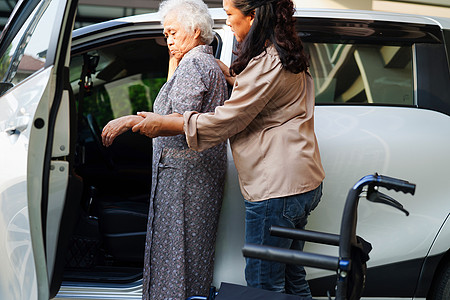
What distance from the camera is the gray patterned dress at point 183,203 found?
7.80 ft

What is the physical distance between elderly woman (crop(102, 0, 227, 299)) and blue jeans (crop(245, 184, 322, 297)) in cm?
32

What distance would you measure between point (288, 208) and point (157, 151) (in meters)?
0.68

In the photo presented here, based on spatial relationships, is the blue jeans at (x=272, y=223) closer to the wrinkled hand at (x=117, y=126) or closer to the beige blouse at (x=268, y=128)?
the beige blouse at (x=268, y=128)

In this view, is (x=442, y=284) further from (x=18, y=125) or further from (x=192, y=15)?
(x=18, y=125)

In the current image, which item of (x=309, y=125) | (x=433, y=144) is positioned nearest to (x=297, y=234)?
(x=309, y=125)

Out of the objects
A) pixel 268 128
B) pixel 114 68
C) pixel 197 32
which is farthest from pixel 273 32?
pixel 114 68

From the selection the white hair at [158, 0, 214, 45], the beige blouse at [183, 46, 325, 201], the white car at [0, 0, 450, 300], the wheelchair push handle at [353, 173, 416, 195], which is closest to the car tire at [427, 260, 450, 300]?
the white car at [0, 0, 450, 300]

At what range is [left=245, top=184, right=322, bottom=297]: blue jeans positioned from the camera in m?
2.07

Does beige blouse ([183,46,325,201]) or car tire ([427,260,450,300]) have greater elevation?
A: beige blouse ([183,46,325,201])

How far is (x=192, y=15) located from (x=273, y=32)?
1.61 feet

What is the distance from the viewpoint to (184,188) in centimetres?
241

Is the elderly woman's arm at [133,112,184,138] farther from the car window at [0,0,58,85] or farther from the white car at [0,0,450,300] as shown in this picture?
the car window at [0,0,58,85]

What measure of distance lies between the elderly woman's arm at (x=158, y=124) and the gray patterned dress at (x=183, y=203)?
0.19 meters

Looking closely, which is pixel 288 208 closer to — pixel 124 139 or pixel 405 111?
pixel 405 111
